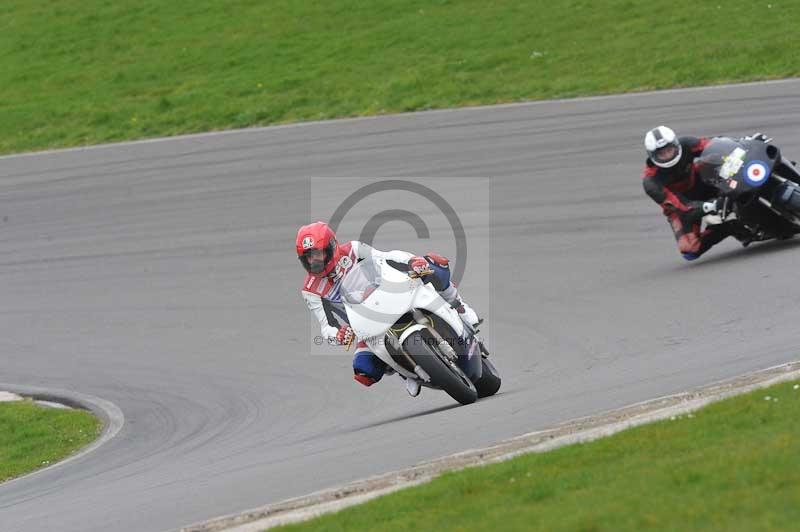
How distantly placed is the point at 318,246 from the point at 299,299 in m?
6.05

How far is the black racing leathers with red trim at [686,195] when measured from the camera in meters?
14.3

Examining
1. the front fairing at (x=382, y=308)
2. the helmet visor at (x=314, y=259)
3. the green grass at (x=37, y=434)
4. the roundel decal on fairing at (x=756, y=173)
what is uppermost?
the roundel decal on fairing at (x=756, y=173)

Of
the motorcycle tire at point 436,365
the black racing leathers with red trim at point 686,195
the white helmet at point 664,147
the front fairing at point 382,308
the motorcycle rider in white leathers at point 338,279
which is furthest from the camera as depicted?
the black racing leathers with red trim at point 686,195

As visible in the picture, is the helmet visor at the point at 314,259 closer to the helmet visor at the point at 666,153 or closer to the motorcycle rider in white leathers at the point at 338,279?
the motorcycle rider in white leathers at the point at 338,279

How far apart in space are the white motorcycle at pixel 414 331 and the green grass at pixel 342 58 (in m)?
13.9

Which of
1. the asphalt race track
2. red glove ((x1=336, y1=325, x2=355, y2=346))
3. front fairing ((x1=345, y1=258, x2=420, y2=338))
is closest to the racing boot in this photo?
the asphalt race track

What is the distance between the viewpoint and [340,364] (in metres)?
14.2

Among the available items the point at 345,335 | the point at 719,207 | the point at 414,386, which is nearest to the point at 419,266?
the point at 345,335

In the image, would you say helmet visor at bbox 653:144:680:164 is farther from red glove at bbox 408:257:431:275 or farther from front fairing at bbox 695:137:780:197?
red glove at bbox 408:257:431:275

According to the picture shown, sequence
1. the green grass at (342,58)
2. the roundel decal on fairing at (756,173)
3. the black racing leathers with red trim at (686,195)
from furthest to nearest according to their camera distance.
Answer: the green grass at (342,58) < the black racing leathers with red trim at (686,195) < the roundel decal on fairing at (756,173)

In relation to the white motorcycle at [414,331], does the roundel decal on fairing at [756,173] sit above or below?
above

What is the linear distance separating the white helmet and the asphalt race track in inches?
46.6

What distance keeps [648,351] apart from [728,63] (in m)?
13.7

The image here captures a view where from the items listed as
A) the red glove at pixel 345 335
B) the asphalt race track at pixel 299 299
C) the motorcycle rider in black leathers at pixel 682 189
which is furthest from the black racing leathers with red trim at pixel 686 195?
the red glove at pixel 345 335
